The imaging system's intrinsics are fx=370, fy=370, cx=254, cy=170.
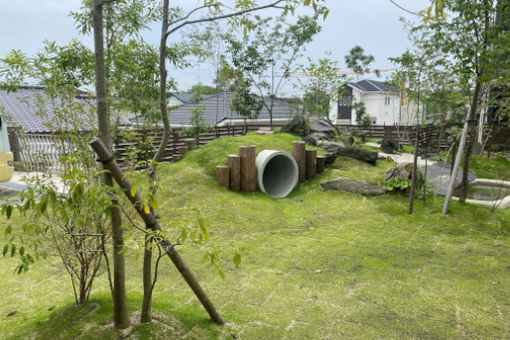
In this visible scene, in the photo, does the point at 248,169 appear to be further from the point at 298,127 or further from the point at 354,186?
the point at 298,127

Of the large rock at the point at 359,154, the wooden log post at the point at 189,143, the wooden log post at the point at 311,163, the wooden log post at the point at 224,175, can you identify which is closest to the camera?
the wooden log post at the point at 224,175

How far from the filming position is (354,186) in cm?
843

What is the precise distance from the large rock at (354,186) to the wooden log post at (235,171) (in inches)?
83.4

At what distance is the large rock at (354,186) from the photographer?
8.27 m

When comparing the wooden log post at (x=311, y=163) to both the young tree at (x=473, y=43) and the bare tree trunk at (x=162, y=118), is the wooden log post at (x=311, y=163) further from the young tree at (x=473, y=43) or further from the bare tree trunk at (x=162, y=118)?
the bare tree trunk at (x=162, y=118)

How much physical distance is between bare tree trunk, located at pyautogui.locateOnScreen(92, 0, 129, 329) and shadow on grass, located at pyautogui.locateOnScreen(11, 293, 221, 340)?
→ 0.45ft

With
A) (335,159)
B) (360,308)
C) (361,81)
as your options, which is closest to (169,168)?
(335,159)

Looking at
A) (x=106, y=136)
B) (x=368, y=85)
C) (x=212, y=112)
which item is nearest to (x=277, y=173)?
(x=106, y=136)

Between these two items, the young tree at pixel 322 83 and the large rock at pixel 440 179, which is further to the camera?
the young tree at pixel 322 83

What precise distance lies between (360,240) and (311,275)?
1.70 metres

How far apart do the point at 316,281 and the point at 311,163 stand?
17.8 feet

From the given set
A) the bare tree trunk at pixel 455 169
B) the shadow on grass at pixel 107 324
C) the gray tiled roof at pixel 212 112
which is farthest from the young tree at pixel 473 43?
the gray tiled roof at pixel 212 112

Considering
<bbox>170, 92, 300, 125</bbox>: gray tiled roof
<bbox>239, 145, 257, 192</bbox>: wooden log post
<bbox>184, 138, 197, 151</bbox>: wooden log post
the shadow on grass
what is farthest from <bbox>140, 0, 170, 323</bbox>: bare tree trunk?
<bbox>170, 92, 300, 125</bbox>: gray tiled roof

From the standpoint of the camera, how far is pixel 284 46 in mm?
20609
